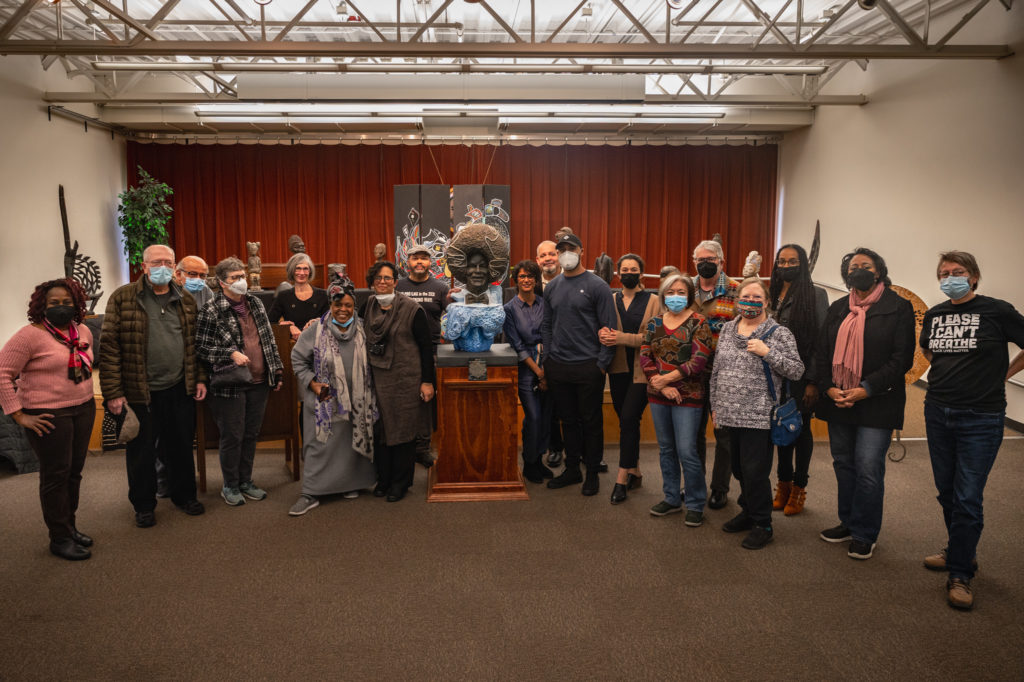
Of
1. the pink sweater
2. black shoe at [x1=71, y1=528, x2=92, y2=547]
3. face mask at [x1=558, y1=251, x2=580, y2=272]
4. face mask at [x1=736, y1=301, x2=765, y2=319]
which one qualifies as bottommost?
black shoe at [x1=71, y1=528, x2=92, y2=547]

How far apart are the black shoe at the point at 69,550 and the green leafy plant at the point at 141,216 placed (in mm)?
7555

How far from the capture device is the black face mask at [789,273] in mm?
3854

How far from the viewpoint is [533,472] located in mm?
4664

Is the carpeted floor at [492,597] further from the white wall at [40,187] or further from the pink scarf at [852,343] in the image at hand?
the white wall at [40,187]

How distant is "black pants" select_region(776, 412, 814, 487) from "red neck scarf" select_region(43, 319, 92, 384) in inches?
140

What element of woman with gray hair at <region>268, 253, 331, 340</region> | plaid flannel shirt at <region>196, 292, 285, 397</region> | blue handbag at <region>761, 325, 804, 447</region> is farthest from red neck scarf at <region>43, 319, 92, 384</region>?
blue handbag at <region>761, 325, 804, 447</region>

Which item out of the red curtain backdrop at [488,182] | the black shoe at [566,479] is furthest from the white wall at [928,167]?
the black shoe at [566,479]

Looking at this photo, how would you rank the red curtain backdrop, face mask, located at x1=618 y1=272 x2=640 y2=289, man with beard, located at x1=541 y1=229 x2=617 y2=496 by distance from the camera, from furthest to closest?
the red curtain backdrop, face mask, located at x1=618 y1=272 x2=640 y2=289, man with beard, located at x1=541 y1=229 x2=617 y2=496

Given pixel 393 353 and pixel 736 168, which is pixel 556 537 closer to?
pixel 393 353

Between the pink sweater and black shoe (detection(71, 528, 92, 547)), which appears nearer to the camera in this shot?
the pink sweater

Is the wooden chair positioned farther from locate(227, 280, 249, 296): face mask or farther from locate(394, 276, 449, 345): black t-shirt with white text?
locate(394, 276, 449, 345): black t-shirt with white text

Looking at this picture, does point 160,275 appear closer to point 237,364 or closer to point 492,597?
point 237,364

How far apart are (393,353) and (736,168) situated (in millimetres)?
9560

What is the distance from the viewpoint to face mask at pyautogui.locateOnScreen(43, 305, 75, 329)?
3.38m
